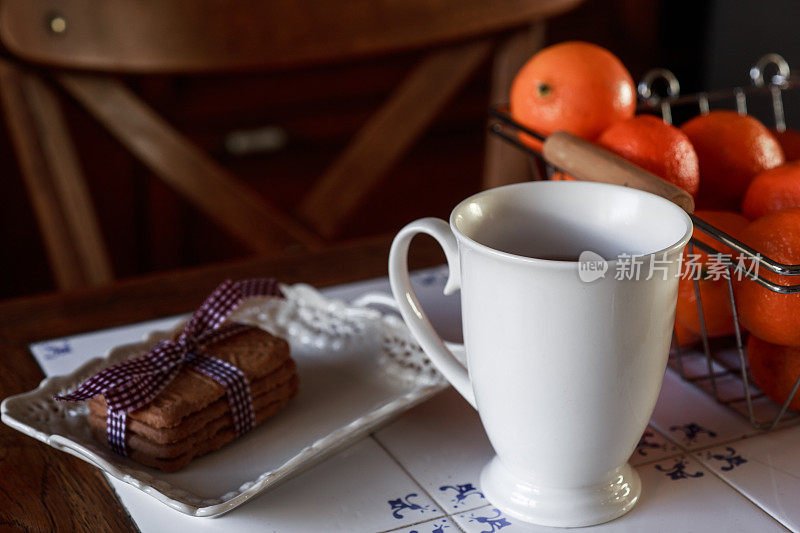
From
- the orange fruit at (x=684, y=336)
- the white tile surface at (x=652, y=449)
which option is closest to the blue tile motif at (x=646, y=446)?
the white tile surface at (x=652, y=449)

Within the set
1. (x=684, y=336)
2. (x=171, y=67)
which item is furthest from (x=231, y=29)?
(x=684, y=336)

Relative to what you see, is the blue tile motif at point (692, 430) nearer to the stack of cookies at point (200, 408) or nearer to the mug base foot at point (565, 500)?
the mug base foot at point (565, 500)

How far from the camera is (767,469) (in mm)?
491

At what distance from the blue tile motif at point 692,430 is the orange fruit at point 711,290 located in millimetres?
64

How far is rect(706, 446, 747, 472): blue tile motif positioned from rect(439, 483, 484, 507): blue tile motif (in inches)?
5.7

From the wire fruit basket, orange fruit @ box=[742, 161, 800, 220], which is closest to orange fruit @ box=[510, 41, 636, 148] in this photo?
the wire fruit basket

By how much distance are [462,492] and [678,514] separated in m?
0.12

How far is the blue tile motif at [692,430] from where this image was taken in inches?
20.8

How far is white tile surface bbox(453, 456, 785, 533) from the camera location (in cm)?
44

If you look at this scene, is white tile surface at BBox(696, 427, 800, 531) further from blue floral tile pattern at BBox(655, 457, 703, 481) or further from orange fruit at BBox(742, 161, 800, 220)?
orange fruit at BBox(742, 161, 800, 220)

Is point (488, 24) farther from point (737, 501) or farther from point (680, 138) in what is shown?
point (737, 501)

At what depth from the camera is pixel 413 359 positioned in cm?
60

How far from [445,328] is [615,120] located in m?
0.21

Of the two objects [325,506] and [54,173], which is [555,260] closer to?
[325,506]
